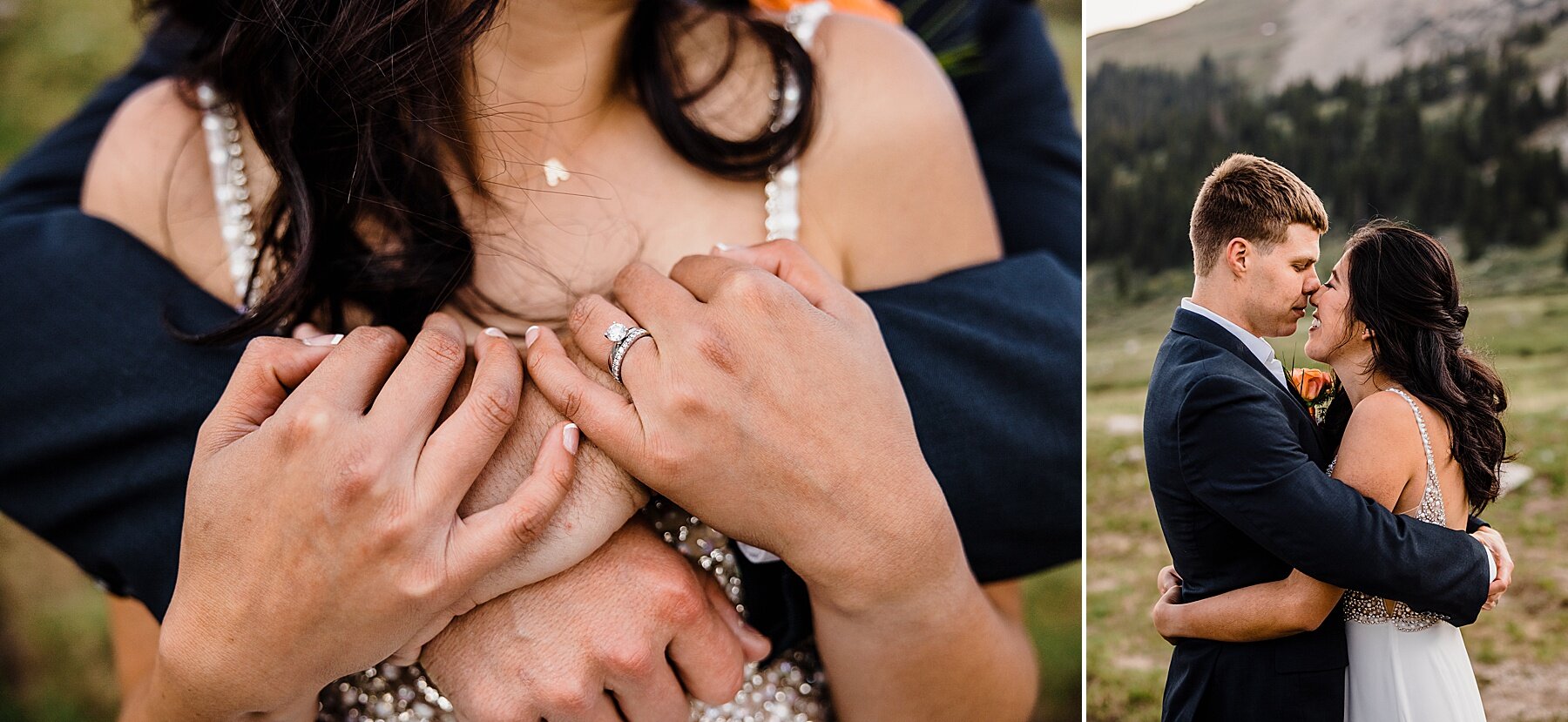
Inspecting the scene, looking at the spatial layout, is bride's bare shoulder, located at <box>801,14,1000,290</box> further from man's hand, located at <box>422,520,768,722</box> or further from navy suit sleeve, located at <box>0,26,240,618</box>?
navy suit sleeve, located at <box>0,26,240,618</box>

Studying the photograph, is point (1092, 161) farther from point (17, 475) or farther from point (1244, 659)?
point (17, 475)

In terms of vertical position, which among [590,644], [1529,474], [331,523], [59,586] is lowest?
[59,586]

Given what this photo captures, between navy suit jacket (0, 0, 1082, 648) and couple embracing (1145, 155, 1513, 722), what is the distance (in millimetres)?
143

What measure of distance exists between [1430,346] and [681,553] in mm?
580

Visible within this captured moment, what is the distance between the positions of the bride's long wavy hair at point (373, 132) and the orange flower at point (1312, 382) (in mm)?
461

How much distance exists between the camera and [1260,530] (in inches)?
30.3

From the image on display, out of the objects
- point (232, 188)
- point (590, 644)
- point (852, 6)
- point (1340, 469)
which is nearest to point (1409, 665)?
point (1340, 469)

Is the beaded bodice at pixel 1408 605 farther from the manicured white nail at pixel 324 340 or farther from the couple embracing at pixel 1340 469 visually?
the manicured white nail at pixel 324 340

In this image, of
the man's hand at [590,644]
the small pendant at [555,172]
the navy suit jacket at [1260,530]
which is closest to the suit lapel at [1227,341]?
the navy suit jacket at [1260,530]

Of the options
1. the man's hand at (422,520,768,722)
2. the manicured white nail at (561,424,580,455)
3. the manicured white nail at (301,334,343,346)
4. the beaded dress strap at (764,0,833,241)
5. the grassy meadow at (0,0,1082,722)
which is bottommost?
the grassy meadow at (0,0,1082,722)

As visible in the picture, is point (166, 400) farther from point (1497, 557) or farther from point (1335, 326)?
point (1497, 557)

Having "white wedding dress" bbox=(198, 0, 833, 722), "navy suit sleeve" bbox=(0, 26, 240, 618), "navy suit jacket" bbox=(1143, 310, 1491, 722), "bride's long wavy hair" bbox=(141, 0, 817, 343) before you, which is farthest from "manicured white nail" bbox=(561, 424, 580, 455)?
"navy suit jacket" bbox=(1143, 310, 1491, 722)

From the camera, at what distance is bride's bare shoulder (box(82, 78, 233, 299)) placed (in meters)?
0.94


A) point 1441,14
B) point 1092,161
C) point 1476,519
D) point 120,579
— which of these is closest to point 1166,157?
point 1092,161
